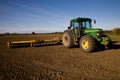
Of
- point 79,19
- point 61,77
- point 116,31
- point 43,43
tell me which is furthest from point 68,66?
point 116,31

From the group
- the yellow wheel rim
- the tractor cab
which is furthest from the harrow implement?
the yellow wheel rim

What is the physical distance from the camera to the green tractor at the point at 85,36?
379 inches

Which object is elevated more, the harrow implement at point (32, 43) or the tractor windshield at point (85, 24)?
the tractor windshield at point (85, 24)

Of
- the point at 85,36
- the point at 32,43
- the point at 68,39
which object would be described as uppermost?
the point at 85,36

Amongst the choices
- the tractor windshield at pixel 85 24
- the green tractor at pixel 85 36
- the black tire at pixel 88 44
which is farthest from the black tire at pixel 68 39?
the black tire at pixel 88 44

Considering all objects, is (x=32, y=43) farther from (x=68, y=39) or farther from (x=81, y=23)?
(x=81, y=23)

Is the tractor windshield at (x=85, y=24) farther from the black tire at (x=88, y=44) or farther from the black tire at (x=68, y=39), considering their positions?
the black tire at (x=88, y=44)

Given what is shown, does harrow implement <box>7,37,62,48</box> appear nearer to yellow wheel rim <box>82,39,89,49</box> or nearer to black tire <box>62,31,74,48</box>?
black tire <box>62,31,74,48</box>

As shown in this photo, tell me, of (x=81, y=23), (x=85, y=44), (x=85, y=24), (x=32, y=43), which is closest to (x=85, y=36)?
(x=85, y=44)

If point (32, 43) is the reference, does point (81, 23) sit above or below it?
above

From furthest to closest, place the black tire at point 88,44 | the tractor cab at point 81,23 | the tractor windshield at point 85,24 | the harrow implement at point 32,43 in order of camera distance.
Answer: the harrow implement at point 32,43, the tractor windshield at point 85,24, the tractor cab at point 81,23, the black tire at point 88,44

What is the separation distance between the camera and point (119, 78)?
200 inches

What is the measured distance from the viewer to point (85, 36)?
33.1 feet

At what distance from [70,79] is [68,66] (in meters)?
1.69
